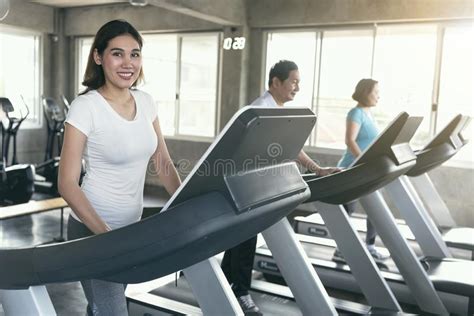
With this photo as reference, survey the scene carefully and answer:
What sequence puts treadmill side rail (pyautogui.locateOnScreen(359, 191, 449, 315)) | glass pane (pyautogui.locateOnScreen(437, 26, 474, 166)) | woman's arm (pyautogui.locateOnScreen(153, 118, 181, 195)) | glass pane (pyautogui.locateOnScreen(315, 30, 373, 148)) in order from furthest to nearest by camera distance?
glass pane (pyautogui.locateOnScreen(315, 30, 373, 148)) → glass pane (pyautogui.locateOnScreen(437, 26, 474, 166)) → treadmill side rail (pyautogui.locateOnScreen(359, 191, 449, 315)) → woman's arm (pyautogui.locateOnScreen(153, 118, 181, 195))

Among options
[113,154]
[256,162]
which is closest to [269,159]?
[256,162]

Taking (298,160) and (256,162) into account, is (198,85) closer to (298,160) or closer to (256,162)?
(298,160)

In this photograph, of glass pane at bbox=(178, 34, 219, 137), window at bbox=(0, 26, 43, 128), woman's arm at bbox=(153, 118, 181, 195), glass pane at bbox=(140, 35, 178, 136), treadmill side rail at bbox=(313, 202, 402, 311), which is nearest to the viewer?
woman's arm at bbox=(153, 118, 181, 195)

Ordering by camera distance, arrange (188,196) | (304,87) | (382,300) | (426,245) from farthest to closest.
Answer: (304,87)
(426,245)
(382,300)
(188,196)

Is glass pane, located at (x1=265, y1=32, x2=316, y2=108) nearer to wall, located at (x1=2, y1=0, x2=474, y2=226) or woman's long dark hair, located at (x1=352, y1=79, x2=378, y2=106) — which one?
wall, located at (x1=2, y1=0, x2=474, y2=226)

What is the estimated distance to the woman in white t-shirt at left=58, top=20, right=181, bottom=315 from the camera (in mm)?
1542

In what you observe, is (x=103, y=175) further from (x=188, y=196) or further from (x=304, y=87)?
(x=304, y=87)

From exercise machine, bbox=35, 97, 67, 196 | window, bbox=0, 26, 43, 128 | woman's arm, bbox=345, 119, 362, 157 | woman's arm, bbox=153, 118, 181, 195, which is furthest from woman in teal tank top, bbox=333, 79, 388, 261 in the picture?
window, bbox=0, 26, 43, 128

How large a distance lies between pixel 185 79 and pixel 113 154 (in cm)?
632

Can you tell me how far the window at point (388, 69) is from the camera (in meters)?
5.79

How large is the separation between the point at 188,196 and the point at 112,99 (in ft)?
1.97

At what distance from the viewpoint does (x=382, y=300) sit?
9.67 ft

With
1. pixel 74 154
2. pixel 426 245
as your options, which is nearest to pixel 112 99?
pixel 74 154

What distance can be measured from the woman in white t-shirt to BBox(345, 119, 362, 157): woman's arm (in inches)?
93.3
